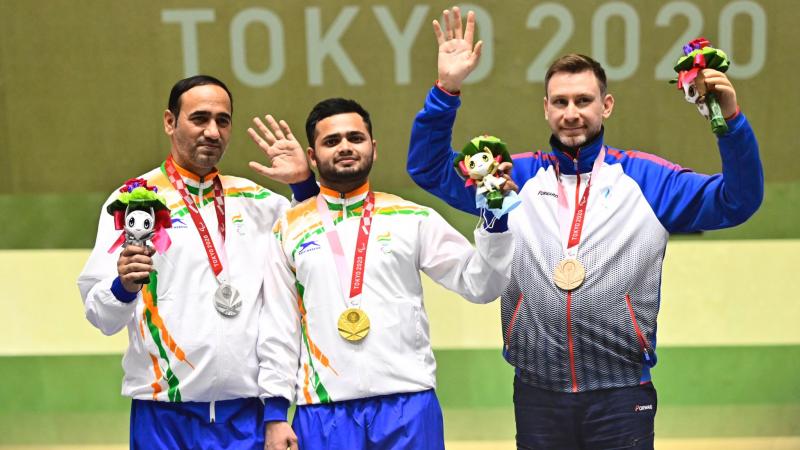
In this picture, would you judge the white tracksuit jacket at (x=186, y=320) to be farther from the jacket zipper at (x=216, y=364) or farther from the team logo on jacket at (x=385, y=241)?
the team logo on jacket at (x=385, y=241)

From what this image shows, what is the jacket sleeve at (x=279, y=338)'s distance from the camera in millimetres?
3020

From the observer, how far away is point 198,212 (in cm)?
320

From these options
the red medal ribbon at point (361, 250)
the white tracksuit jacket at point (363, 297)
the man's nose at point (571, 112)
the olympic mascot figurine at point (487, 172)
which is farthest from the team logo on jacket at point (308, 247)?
the man's nose at point (571, 112)

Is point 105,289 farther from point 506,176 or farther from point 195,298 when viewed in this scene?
point 506,176

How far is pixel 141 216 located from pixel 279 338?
57cm

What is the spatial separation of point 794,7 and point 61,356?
4.17 m

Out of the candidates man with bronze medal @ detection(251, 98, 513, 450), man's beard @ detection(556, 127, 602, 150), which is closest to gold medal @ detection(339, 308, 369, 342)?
man with bronze medal @ detection(251, 98, 513, 450)

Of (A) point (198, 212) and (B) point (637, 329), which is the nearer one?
(B) point (637, 329)

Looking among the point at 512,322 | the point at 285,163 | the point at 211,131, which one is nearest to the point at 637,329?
the point at 512,322

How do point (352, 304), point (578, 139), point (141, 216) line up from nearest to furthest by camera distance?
point (141, 216) → point (352, 304) → point (578, 139)

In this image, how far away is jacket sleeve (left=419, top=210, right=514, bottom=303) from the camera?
9.27ft

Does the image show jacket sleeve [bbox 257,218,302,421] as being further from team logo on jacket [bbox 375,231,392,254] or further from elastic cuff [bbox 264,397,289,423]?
team logo on jacket [bbox 375,231,392,254]

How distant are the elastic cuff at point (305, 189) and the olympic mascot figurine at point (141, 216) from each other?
447 millimetres

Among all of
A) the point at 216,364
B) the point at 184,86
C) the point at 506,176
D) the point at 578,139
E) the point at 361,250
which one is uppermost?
the point at 184,86
